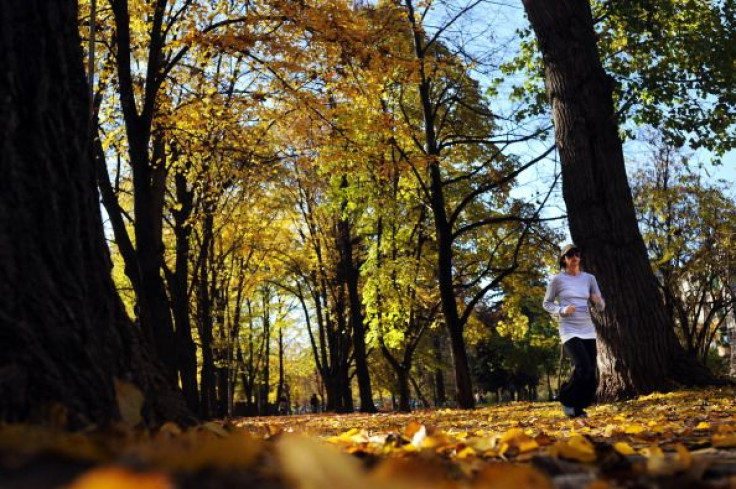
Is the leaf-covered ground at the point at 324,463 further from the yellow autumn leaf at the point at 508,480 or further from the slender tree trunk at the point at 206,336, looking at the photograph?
the slender tree trunk at the point at 206,336

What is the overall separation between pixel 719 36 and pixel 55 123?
35.3ft

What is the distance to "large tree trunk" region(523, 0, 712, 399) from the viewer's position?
8844 mm

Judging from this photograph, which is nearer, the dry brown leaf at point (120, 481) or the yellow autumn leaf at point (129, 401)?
the dry brown leaf at point (120, 481)

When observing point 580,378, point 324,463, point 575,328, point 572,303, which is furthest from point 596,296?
point 324,463

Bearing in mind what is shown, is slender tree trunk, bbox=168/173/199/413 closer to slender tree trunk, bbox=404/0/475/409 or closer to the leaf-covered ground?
slender tree trunk, bbox=404/0/475/409

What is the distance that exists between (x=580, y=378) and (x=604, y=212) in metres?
3.06

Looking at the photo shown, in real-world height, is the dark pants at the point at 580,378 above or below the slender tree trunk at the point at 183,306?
below

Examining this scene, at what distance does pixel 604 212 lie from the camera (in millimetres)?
9148

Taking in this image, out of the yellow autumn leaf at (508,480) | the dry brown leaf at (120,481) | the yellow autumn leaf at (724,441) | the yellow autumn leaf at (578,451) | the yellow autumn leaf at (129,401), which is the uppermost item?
the yellow autumn leaf at (129,401)

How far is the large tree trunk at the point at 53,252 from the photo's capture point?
2.15m

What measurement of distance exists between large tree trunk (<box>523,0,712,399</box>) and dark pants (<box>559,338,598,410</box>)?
7.08 ft

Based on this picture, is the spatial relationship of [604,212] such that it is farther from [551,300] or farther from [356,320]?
[356,320]

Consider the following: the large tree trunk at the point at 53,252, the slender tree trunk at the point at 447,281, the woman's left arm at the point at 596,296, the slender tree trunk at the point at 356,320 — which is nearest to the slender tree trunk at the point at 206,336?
the slender tree trunk at the point at 356,320

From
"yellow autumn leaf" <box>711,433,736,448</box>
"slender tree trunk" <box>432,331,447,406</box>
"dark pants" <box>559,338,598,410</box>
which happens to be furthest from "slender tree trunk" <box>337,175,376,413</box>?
"yellow autumn leaf" <box>711,433,736,448</box>
